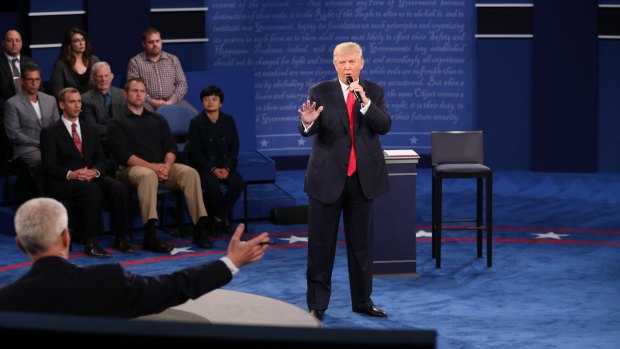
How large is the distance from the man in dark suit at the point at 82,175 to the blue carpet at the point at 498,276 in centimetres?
25

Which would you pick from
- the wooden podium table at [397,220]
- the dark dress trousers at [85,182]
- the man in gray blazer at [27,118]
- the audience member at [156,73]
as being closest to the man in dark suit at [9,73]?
the man in gray blazer at [27,118]

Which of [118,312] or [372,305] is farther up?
[118,312]

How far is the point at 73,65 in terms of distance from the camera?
28.5ft

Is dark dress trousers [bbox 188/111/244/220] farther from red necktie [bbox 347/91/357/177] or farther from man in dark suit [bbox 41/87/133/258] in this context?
red necktie [bbox 347/91/357/177]

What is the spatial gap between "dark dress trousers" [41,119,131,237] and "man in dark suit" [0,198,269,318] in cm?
481

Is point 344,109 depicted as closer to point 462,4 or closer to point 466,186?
point 466,186

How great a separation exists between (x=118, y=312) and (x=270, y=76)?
8.36 meters

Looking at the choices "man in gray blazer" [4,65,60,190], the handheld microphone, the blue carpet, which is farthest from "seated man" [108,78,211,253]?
the handheld microphone

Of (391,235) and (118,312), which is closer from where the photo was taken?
(118,312)

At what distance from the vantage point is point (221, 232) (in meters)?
8.34

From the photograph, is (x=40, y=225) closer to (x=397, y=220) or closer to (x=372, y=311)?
(x=372, y=311)

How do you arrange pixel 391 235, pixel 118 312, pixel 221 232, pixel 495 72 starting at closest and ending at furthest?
pixel 118 312
pixel 391 235
pixel 221 232
pixel 495 72

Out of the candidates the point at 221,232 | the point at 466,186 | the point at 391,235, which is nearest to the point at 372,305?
the point at 391,235

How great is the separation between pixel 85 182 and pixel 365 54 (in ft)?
14.0
